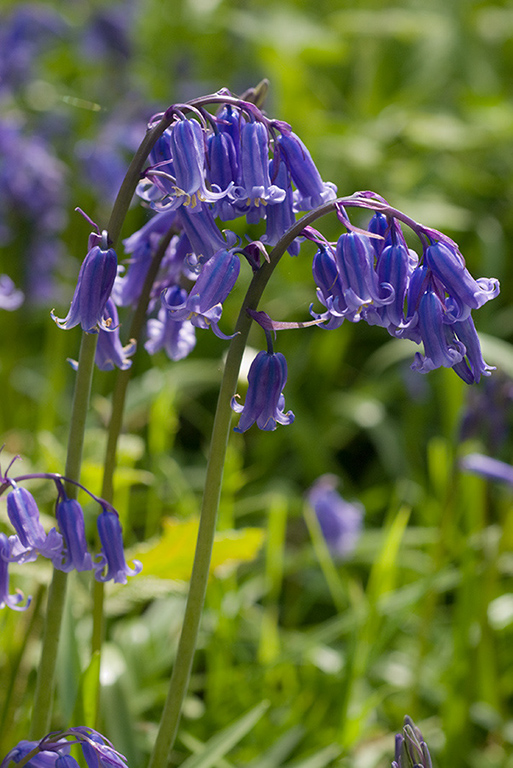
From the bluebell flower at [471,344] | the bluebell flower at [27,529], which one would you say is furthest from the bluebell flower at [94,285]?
the bluebell flower at [471,344]

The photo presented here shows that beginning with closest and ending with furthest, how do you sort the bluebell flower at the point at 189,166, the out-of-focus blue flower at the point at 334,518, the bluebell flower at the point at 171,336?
the bluebell flower at the point at 189,166
the bluebell flower at the point at 171,336
the out-of-focus blue flower at the point at 334,518

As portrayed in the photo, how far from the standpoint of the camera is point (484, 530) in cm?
308

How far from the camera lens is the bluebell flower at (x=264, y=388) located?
4.76ft

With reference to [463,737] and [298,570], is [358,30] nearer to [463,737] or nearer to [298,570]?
[298,570]

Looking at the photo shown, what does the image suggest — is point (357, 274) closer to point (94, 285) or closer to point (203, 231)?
point (203, 231)

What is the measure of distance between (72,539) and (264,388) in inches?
18.1

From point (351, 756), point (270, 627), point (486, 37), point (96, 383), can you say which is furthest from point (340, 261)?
point (486, 37)

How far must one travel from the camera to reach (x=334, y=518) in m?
3.62

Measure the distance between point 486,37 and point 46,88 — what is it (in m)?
4.10

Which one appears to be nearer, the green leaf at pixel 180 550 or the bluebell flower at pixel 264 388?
the bluebell flower at pixel 264 388

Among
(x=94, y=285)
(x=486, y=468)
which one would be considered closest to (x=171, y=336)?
(x=94, y=285)

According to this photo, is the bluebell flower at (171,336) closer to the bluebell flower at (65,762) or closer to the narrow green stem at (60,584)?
the narrow green stem at (60,584)

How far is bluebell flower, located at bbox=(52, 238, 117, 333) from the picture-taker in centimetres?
141

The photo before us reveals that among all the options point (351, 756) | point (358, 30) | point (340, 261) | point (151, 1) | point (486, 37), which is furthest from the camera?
point (151, 1)
